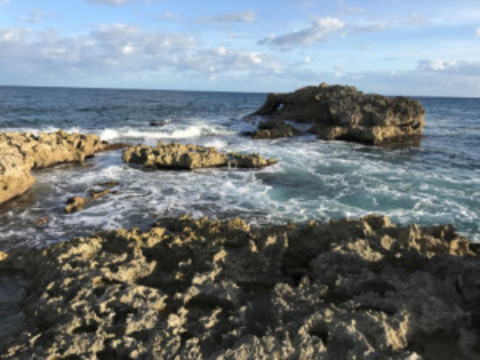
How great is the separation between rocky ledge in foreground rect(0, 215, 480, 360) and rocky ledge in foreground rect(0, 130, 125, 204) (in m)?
7.33

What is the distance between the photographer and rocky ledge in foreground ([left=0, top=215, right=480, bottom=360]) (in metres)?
4.41

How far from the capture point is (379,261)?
6.20 metres

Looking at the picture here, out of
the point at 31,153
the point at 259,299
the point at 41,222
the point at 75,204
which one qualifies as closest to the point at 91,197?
the point at 75,204

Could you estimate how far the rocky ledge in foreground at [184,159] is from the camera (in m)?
19.5

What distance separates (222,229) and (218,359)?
17.4ft

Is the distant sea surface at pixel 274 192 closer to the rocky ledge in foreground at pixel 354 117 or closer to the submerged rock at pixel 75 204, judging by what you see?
the submerged rock at pixel 75 204

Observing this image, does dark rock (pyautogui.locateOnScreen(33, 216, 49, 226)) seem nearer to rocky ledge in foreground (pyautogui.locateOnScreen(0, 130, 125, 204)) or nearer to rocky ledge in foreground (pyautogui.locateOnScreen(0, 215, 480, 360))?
rocky ledge in foreground (pyautogui.locateOnScreen(0, 130, 125, 204))

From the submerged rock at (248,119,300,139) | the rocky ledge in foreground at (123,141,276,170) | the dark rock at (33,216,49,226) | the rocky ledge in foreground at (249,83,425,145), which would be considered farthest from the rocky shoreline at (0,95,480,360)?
the rocky ledge in foreground at (249,83,425,145)

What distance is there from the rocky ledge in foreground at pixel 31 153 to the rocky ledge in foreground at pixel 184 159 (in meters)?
3.33

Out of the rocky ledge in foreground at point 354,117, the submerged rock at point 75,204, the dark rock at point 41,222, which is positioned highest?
the rocky ledge in foreground at point 354,117

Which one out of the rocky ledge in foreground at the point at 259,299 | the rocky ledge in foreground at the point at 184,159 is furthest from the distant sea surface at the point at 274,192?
the rocky ledge in foreground at the point at 259,299

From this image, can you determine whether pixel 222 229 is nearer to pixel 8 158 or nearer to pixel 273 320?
pixel 273 320

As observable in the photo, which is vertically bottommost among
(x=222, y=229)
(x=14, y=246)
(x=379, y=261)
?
(x=14, y=246)

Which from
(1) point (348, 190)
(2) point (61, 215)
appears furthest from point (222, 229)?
(1) point (348, 190)
